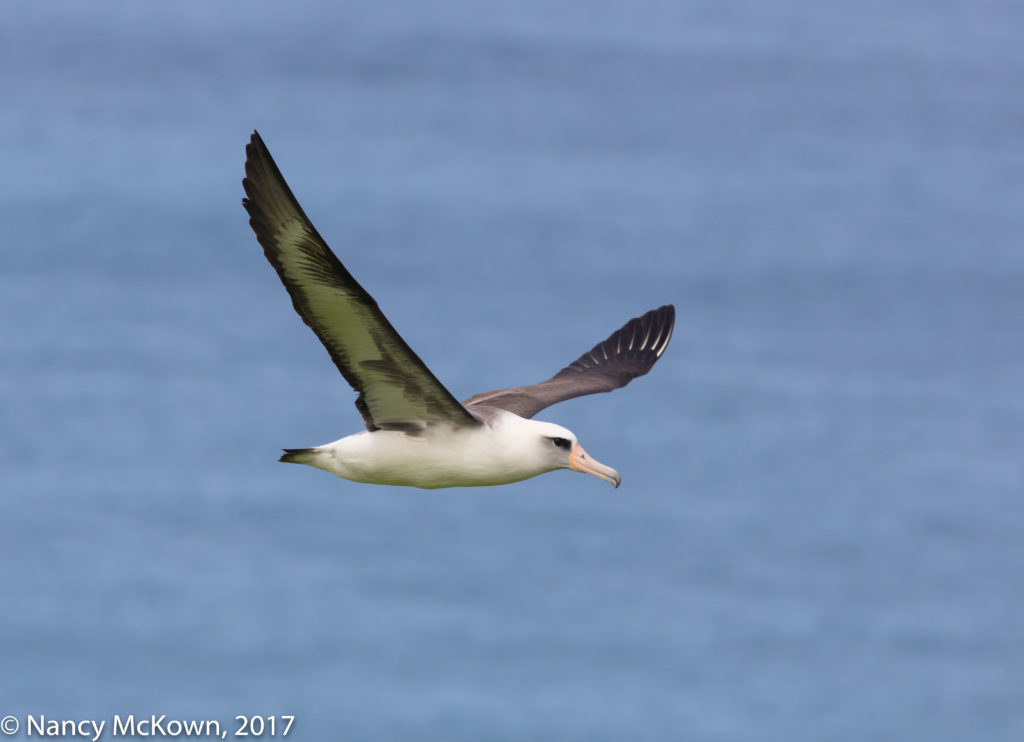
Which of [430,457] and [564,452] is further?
[564,452]

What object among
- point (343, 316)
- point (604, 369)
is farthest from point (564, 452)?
point (604, 369)

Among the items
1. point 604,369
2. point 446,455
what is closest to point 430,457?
point 446,455

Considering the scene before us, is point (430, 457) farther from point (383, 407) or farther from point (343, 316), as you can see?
point (343, 316)

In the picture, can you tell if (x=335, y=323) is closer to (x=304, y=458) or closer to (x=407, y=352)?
(x=407, y=352)

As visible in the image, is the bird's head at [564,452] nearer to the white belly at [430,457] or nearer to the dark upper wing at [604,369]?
the white belly at [430,457]

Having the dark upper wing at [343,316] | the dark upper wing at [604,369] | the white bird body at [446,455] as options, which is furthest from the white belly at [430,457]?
the dark upper wing at [604,369]

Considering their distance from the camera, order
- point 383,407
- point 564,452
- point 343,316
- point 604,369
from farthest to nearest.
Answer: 1. point 604,369
2. point 564,452
3. point 383,407
4. point 343,316

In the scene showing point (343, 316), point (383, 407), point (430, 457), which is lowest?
point (430, 457)

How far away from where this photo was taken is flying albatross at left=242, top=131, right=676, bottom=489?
11641 mm

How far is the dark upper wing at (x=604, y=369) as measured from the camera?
16016mm

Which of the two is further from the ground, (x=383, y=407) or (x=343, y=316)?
(x=343, y=316)

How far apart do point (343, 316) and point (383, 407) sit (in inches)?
44.5

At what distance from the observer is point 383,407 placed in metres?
13.1

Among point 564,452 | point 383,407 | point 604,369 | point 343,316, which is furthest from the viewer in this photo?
point 604,369
